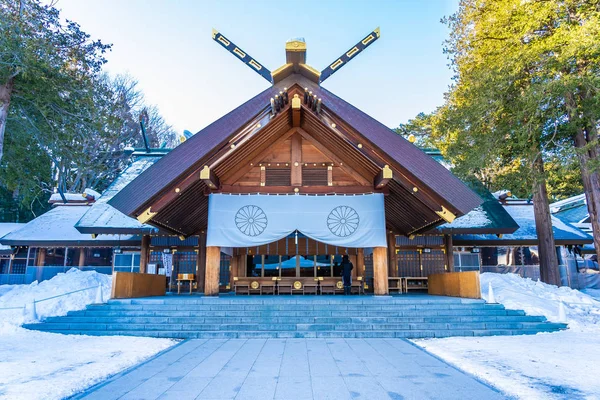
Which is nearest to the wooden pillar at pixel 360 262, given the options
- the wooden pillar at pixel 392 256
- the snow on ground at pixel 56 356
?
the wooden pillar at pixel 392 256

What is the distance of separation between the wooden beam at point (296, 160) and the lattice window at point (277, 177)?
0.77 feet

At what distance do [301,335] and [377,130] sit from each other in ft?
16.9

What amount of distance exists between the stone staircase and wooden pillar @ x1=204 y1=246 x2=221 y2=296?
41.6 inches

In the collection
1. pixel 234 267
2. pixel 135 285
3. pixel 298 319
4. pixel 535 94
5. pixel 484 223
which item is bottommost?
pixel 298 319

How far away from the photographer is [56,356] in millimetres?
5816

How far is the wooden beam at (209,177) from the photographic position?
389 inches

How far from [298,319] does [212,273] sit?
9.98 ft

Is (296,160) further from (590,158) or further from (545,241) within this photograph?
(545,241)

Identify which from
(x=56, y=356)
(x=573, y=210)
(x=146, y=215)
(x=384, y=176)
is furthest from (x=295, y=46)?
(x=573, y=210)

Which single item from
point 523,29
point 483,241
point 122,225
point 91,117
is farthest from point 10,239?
point 523,29

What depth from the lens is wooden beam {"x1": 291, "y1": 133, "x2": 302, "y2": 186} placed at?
445 inches

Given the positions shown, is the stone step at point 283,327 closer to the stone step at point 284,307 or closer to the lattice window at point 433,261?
the stone step at point 284,307

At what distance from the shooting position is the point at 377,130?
9.68 meters

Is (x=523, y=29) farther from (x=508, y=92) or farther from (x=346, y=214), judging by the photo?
(x=346, y=214)
